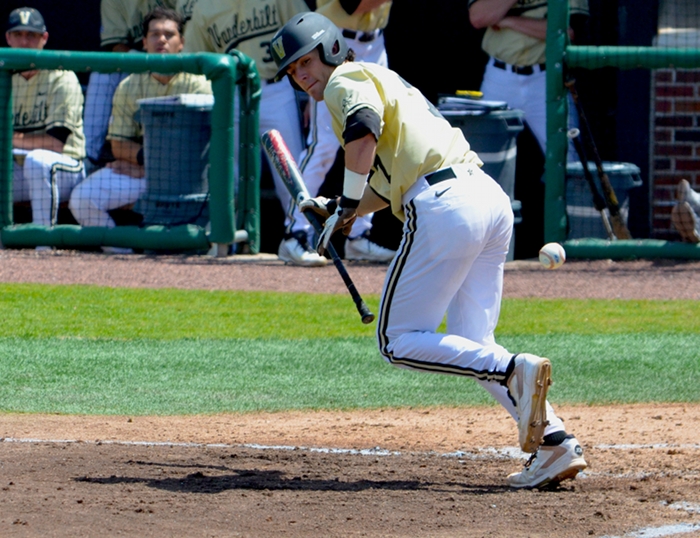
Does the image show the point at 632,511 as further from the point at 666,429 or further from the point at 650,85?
the point at 650,85

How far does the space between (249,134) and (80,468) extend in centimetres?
563

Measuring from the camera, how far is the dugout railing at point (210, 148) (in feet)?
29.8

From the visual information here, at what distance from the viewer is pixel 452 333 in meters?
4.12

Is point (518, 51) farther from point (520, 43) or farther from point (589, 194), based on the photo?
point (589, 194)

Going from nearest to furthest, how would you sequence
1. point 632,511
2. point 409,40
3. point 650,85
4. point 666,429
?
point 632,511, point 666,429, point 650,85, point 409,40

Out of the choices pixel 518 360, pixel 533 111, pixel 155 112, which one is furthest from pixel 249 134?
pixel 518 360

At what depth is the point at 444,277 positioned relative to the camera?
3883 mm

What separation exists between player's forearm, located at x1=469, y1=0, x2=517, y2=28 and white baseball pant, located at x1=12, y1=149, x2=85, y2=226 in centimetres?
349

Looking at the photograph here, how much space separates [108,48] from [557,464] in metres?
7.93

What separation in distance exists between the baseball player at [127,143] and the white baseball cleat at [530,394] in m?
6.18

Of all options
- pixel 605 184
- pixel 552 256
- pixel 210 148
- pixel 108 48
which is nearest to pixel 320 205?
pixel 552 256

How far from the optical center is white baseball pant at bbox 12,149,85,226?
365 inches

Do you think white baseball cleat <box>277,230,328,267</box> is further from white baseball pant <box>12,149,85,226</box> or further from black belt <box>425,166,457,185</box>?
black belt <box>425,166,457,185</box>

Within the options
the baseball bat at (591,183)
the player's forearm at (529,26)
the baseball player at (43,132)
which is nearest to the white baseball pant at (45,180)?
the baseball player at (43,132)
